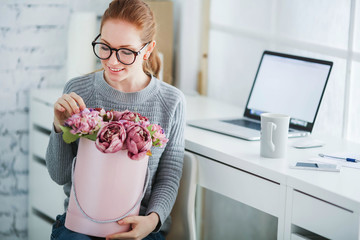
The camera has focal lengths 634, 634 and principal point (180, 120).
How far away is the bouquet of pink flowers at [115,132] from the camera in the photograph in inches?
61.0

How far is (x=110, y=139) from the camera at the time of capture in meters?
1.54

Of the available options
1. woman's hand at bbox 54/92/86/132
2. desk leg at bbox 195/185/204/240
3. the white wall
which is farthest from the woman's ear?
desk leg at bbox 195/185/204/240

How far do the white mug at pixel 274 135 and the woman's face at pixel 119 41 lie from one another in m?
0.41

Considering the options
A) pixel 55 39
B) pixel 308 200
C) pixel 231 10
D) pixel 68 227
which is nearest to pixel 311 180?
pixel 308 200

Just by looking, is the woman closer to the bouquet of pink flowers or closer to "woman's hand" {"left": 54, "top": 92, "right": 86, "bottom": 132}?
"woman's hand" {"left": 54, "top": 92, "right": 86, "bottom": 132}

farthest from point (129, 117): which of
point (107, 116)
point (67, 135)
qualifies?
point (67, 135)

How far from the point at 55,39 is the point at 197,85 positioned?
658mm

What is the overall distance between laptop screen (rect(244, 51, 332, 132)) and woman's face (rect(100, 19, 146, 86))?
581mm

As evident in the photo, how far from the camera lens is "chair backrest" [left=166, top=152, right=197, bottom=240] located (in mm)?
1938

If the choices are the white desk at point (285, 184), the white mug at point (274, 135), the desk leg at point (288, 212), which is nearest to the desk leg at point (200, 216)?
the white desk at point (285, 184)

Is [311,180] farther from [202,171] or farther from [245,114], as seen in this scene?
[245,114]

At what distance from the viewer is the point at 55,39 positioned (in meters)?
2.77

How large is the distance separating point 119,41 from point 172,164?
0.39m

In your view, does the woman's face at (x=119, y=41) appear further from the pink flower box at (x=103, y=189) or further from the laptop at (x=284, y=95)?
the laptop at (x=284, y=95)
